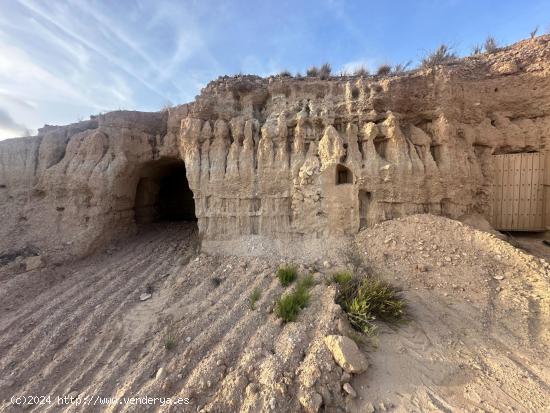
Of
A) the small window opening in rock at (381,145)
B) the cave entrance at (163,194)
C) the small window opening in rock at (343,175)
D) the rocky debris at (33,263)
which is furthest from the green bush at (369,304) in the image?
the rocky debris at (33,263)

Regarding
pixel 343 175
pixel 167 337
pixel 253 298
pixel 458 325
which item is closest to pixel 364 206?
pixel 343 175

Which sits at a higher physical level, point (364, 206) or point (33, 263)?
point (364, 206)

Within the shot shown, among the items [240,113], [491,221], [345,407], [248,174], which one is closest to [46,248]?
[248,174]

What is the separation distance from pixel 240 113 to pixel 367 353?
226 inches

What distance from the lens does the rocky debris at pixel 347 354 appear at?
2832 mm

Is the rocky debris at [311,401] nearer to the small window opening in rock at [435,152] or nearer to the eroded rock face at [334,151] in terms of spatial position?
the eroded rock face at [334,151]

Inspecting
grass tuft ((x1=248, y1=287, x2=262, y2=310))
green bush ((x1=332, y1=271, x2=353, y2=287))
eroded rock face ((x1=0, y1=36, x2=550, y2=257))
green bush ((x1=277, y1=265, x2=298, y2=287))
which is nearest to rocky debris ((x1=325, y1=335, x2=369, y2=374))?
green bush ((x1=332, y1=271, x2=353, y2=287))

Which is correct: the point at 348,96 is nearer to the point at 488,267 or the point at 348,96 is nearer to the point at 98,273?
the point at 488,267

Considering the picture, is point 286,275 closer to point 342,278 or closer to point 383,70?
point 342,278

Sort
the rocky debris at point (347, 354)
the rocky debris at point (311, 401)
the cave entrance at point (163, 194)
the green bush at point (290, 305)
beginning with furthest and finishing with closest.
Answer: the cave entrance at point (163, 194), the green bush at point (290, 305), the rocky debris at point (347, 354), the rocky debris at point (311, 401)

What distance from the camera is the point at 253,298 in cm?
421

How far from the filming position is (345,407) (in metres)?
2.61

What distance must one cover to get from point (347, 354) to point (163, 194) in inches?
336

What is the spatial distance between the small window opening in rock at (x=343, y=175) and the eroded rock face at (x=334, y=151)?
0.08ft
